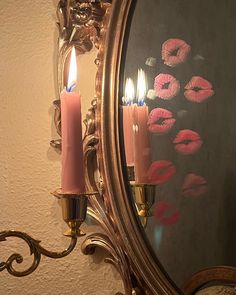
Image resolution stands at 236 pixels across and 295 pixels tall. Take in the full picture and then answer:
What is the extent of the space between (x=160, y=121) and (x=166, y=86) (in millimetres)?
57

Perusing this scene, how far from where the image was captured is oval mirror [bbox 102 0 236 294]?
59 centimetres

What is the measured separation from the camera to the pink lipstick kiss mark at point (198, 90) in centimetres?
61

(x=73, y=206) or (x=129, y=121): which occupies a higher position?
(x=129, y=121)

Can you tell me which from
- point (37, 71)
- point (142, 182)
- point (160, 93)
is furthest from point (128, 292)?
point (37, 71)

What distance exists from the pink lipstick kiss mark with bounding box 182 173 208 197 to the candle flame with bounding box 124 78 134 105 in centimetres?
17

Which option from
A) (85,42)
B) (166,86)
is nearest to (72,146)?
(166,86)

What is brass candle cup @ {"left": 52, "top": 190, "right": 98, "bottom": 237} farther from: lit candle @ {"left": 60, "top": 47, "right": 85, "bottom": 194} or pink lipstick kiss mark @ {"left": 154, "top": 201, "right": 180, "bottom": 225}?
pink lipstick kiss mark @ {"left": 154, "top": 201, "right": 180, "bottom": 225}

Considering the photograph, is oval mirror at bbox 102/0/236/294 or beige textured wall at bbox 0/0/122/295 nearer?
oval mirror at bbox 102/0/236/294

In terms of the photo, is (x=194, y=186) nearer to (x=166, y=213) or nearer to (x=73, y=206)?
(x=166, y=213)

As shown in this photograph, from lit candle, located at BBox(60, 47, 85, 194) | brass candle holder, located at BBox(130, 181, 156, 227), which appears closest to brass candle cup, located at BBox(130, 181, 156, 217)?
brass candle holder, located at BBox(130, 181, 156, 227)

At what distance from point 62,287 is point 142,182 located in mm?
286

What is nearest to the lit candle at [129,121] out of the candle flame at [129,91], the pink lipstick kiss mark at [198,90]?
the candle flame at [129,91]

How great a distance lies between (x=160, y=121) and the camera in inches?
26.0

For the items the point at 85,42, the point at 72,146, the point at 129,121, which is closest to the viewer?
the point at 72,146
